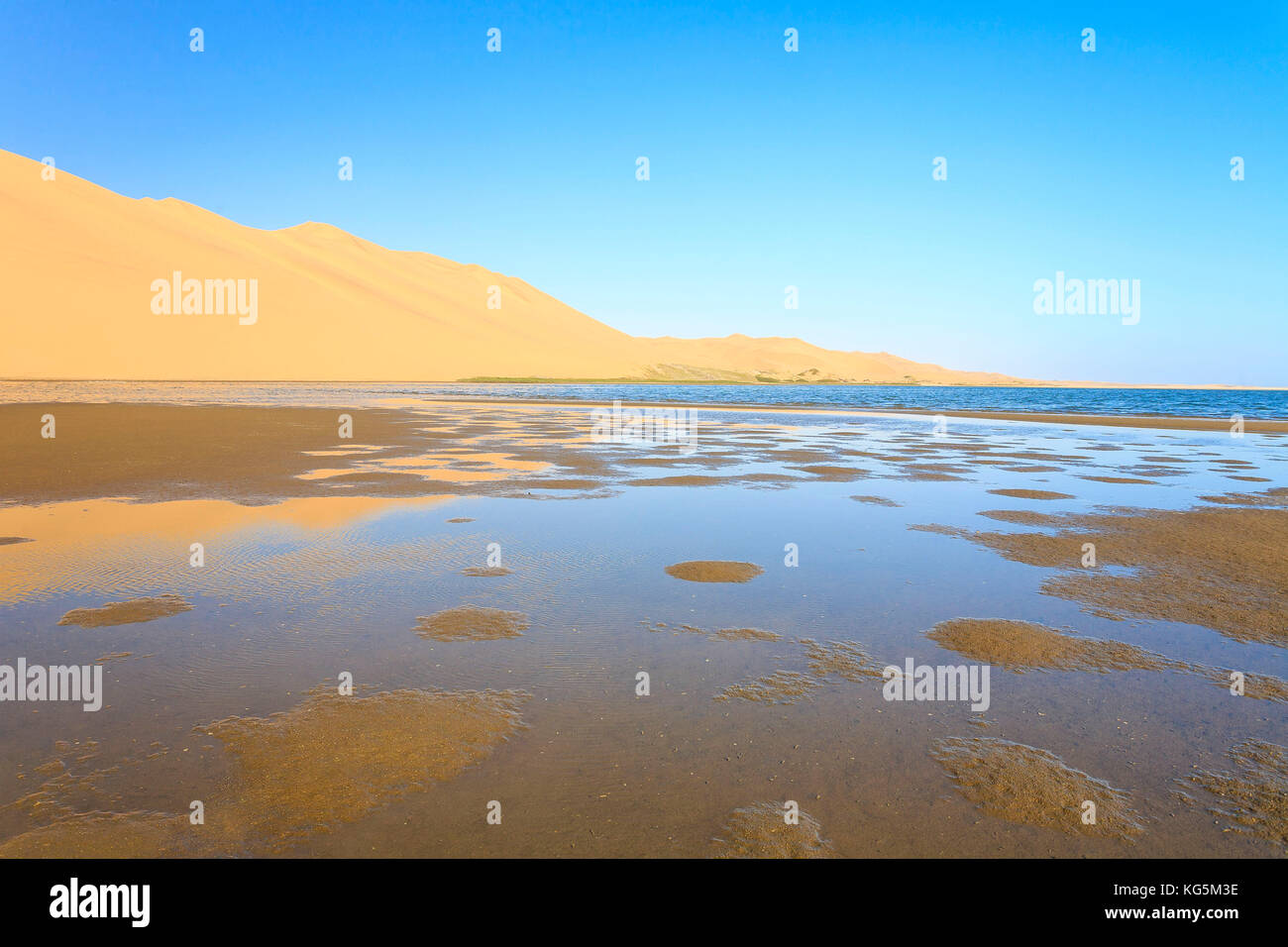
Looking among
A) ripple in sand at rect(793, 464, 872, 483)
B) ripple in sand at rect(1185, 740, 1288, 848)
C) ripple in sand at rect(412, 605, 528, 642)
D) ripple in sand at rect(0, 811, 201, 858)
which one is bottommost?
ripple in sand at rect(1185, 740, 1288, 848)

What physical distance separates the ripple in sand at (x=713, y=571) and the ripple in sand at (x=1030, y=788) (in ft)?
12.2

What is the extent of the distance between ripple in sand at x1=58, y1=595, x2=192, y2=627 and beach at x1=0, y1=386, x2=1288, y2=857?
6cm

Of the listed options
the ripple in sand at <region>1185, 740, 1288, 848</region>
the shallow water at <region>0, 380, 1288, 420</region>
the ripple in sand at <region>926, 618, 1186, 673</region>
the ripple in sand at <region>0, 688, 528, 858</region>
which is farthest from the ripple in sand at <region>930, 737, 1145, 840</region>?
the shallow water at <region>0, 380, 1288, 420</region>

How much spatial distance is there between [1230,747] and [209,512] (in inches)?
488

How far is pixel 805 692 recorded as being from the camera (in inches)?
199

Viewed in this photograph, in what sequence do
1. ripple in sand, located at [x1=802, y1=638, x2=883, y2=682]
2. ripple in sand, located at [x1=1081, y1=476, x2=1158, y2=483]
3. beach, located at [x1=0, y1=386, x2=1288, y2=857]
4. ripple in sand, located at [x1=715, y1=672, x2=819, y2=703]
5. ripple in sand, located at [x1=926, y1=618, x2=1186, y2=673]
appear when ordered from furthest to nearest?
ripple in sand, located at [x1=1081, y1=476, x2=1158, y2=483], ripple in sand, located at [x1=926, y1=618, x2=1186, y2=673], ripple in sand, located at [x1=802, y1=638, x2=883, y2=682], ripple in sand, located at [x1=715, y1=672, x2=819, y2=703], beach, located at [x1=0, y1=386, x2=1288, y2=857]

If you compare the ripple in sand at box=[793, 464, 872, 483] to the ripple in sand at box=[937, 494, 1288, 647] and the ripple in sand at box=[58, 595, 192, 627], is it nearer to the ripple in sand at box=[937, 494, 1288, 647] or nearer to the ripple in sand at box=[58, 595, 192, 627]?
the ripple in sand at box=[937, 494, 1288, 647]

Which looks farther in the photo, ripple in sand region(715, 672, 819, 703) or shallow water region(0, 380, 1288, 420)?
shallow water region(0, 380, 1288, 420)

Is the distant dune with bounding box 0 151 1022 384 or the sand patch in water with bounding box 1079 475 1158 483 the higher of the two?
the distant dune with bounding box 0 151 1022 384

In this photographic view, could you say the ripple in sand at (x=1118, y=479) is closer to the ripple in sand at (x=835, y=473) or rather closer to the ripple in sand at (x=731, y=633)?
the ripple in sand at (x=835, y=473)

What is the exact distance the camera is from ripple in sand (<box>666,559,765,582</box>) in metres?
7.94

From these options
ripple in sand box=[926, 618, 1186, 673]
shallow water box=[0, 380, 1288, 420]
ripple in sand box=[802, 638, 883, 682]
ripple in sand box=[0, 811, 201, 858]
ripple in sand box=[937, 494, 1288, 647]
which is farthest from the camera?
shallow water box=[0, 380, 1288, 420]

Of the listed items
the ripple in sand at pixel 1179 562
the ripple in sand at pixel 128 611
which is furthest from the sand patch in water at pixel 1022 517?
the ripple in sand at pixel 128 611
